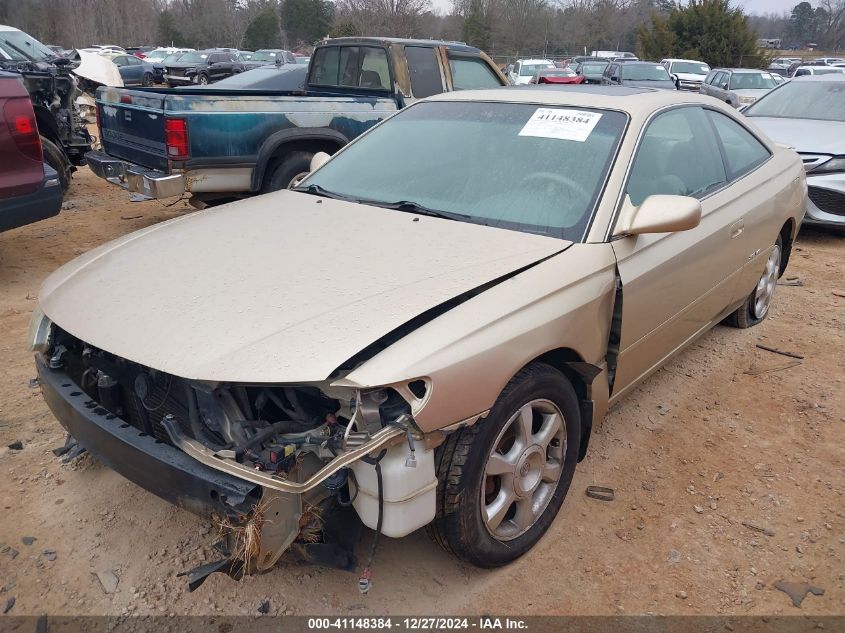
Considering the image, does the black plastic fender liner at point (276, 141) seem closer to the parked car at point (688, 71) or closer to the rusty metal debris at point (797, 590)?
the rusty metal debris at point (797, 590)

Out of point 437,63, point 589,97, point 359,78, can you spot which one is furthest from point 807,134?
point 589,97

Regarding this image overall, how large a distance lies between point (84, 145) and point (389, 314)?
23.8 ft

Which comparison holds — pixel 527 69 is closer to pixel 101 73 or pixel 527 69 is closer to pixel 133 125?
pixel 101 73

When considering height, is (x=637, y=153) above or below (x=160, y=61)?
above

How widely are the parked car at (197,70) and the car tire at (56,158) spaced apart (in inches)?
728

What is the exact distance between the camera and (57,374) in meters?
2.60

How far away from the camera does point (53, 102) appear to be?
763 cm

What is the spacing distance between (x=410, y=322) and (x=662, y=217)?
46.6 inches

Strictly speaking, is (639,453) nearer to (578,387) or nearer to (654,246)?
(578,387)

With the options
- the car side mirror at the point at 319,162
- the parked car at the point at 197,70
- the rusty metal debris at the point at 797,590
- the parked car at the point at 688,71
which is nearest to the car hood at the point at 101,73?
the parked car at the point at 197,70

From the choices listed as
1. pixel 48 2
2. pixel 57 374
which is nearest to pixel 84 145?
pixel 57 374

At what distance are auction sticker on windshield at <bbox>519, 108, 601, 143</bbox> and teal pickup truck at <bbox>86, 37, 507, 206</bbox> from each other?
3.63m

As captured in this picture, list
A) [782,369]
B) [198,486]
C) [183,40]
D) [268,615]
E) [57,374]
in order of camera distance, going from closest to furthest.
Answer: [198,486]
[268,615]
[57,374]
[782,369]
[183,40]

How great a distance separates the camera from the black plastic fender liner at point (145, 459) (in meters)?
1.97
